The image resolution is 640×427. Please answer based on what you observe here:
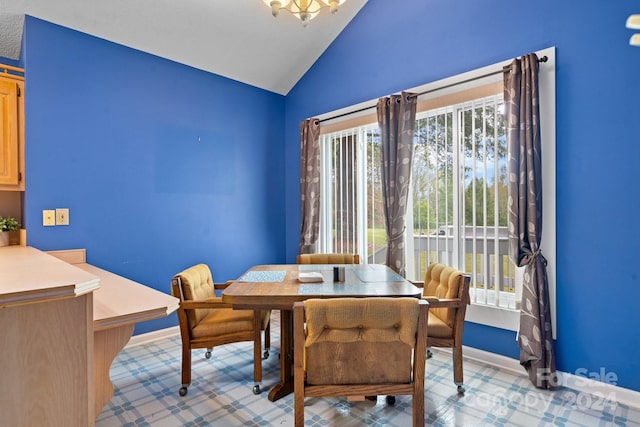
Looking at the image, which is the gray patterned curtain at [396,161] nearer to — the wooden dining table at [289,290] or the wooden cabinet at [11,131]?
the wooden dining table at [289,290]

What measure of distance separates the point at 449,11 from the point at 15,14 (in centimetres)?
334

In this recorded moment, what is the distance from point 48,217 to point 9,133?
65cm

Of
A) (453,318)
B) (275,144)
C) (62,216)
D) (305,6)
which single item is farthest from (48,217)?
(453,318)

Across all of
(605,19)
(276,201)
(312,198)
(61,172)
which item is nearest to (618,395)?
(605,19)

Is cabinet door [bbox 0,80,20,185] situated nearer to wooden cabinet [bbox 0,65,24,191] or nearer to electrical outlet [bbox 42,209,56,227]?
wooden cabinet [bbox 0,65,24,191]

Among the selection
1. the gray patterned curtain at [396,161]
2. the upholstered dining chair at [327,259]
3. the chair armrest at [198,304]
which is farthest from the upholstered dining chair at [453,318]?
the chair armrest at [198,304]

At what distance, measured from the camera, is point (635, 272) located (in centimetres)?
198

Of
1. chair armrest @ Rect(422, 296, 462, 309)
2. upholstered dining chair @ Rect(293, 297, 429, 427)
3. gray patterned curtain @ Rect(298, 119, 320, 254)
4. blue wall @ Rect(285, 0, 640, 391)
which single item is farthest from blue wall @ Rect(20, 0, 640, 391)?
upholstered dining chair @ Rect(293, 297, 429, 427)

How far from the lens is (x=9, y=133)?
243 centimetres

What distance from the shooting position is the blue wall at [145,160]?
102 inches

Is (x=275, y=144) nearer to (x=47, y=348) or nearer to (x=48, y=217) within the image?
(x=48, y=217)

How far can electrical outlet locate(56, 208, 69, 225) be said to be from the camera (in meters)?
2.63

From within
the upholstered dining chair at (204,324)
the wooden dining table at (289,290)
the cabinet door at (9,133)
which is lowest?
the upholstered dining chair at (204,324)

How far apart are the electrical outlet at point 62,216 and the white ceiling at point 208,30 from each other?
1.44 meters
